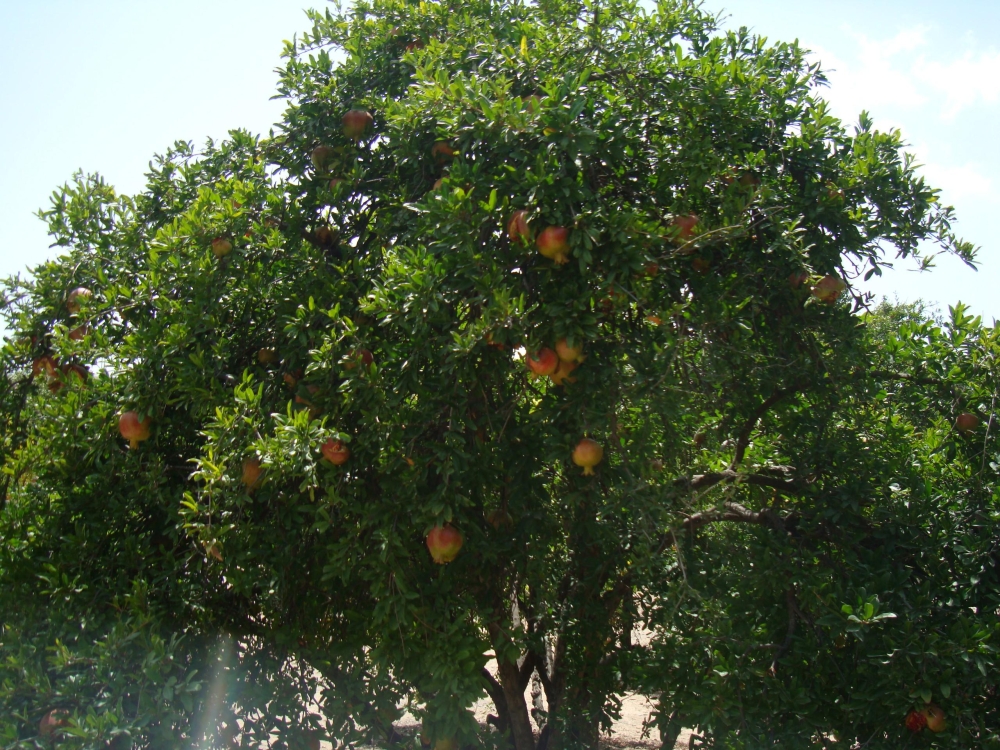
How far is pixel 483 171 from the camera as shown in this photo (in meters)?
2.92

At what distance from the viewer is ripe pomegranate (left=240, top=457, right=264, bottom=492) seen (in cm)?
261

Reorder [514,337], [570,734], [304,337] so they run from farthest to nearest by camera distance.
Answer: [570,734] < [304,337] < [514,337]

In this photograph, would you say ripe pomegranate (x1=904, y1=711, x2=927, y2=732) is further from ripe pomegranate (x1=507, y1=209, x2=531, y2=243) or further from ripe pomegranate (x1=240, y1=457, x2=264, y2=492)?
ripe pomegranate (x1=240, y1=457, x2=264, y2=492)

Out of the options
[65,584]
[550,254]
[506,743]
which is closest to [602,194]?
[550,254]

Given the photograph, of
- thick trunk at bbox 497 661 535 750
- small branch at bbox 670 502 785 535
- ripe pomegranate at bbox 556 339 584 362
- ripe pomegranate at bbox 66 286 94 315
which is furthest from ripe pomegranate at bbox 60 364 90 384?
small branch at bbox 670 502 785 535

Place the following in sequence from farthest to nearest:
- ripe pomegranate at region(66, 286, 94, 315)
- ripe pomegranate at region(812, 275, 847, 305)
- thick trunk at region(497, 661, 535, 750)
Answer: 1. thick trunk at region(497, 661, 535, 750)
2. ripe pomegranate at region(66, 286, 94, 315)
3. ripe pomegranate at region(812, 275, 847, 305)

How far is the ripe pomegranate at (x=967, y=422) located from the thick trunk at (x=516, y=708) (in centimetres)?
221

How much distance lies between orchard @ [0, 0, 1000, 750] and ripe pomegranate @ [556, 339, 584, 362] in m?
0.03

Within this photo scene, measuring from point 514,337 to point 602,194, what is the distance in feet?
2.86

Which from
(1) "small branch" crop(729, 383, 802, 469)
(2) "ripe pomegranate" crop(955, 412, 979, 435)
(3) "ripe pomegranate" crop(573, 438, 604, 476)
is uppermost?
(1) "small branch" crop(729, 383, 802, 469)

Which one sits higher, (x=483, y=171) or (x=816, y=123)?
(x=816, y=123)

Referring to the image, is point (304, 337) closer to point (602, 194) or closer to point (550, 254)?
point (550, 254)

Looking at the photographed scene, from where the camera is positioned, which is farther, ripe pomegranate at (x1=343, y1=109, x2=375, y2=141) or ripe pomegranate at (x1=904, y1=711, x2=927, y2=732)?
ripe pomegranate at (x1=343, y1=109, x2=375, y2=141)

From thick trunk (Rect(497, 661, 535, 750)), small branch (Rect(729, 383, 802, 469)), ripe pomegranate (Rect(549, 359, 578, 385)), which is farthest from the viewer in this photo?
thick trunk (Rect(497, 661, 535, 750))
